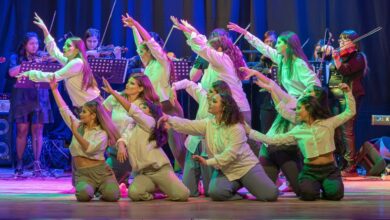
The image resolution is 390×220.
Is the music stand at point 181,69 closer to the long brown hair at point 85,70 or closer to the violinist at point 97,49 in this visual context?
the violinist at point 97,49

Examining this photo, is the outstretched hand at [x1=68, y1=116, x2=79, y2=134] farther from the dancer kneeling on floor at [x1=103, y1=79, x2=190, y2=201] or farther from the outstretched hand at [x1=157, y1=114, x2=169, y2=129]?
the outstretched hand at [x1=157, y1=114, x2=169, y2=129]

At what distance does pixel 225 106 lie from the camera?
17.9 feet

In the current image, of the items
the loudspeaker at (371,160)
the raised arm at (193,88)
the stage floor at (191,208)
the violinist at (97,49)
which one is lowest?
the loudspeaker at (371,160)

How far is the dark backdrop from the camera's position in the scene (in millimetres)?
8367

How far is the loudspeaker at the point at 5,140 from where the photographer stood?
8.34 m

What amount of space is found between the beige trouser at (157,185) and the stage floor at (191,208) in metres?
0.08

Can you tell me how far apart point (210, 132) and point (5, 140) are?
3.83m

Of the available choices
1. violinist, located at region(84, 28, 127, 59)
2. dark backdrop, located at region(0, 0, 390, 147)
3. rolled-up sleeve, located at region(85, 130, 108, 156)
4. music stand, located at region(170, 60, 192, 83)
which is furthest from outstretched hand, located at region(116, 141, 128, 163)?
dark backdrop, located at region(0, 0, 390, 147)

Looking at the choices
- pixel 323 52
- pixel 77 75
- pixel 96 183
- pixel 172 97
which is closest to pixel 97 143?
pixel 96 183

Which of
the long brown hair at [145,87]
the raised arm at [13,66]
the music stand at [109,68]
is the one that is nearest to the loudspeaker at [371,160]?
the music stand at [109,68]

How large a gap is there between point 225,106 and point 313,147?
2.63 ft

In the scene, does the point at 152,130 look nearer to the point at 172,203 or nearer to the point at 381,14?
the point at 172,203

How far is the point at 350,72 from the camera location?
7.52 meters

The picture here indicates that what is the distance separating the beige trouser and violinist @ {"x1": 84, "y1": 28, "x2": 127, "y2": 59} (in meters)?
2.25
